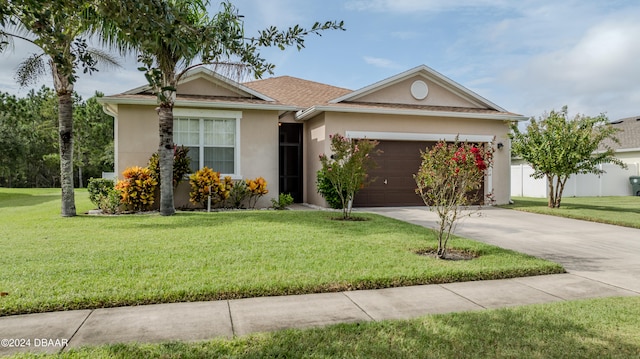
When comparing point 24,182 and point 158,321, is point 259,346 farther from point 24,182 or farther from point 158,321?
point 24,182

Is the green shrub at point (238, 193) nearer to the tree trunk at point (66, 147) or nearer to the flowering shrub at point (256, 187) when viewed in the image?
the flowering shrub at point (256, 187)

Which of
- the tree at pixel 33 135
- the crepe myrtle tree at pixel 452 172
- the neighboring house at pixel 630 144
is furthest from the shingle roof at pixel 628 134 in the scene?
the tree at pixel 33 135

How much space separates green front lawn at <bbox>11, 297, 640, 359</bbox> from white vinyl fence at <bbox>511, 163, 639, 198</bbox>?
21.1 metres

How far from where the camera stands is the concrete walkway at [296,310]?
3514 millimetres

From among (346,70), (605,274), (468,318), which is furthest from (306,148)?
(468,318)

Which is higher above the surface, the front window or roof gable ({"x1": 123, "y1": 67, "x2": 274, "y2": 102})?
roof gable ({"x1": 123, "y1": 67, "x2": 274, "y2": 102})

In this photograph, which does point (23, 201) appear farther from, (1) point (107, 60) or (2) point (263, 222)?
(2) point (263, 222)

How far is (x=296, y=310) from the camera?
4172mm

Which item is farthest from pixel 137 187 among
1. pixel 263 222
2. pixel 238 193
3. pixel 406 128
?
pixel 406 128

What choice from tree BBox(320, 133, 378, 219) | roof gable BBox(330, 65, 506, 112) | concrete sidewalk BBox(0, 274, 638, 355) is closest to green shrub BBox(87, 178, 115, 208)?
tree BBox(320, 133, 378, 219)

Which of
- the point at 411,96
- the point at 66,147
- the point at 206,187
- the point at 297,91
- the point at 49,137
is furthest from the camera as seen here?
the point at 49,137

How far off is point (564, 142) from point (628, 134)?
19.7 metres

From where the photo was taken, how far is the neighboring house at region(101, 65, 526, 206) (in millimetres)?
13148

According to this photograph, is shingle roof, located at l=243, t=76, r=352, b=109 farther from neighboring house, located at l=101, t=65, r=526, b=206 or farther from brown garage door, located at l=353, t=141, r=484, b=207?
brown garage door, located at l=353, t=141, r=484, b=207
